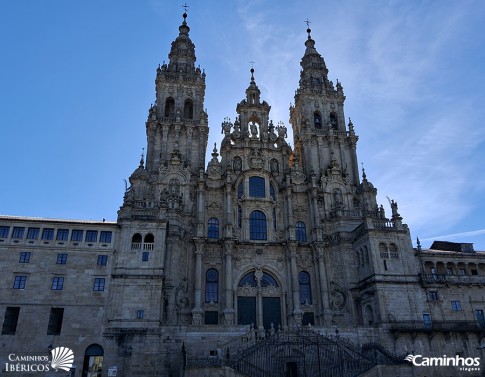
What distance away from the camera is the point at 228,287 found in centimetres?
4122

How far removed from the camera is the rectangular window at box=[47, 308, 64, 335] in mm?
32906

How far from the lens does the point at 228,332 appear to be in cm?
3450

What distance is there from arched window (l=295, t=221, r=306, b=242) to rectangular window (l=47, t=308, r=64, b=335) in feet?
81.7

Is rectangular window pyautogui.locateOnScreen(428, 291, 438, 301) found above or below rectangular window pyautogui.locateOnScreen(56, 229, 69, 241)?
below

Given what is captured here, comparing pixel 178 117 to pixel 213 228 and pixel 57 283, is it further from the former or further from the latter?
pixel 57 283

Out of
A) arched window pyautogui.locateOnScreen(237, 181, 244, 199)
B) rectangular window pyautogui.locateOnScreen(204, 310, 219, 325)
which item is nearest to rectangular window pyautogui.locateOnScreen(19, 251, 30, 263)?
rectangular window pyautogui.locateOnScreen(204, 310, 219, 325)

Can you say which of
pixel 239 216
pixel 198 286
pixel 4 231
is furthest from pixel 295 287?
pixel 4 231

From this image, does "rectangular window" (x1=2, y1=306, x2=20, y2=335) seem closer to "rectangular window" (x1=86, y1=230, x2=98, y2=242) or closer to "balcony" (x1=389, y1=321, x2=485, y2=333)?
"rectangular window" (x1=86, y1=230, x2=98, y2=242)

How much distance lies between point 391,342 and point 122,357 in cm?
2296

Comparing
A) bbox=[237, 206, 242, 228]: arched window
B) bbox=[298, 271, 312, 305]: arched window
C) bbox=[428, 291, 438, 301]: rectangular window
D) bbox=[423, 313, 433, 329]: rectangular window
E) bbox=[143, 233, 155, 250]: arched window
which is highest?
bbox=[237, 206, 242, 228]: arched window

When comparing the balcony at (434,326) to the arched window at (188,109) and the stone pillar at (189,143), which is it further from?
the arched window at (188,109)

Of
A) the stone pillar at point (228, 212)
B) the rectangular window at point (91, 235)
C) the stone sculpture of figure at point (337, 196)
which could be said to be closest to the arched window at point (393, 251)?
the stone sculpture of figure at point (337, 196)

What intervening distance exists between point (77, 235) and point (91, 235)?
3.77 feet

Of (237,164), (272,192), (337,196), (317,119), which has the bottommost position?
(337,196)
